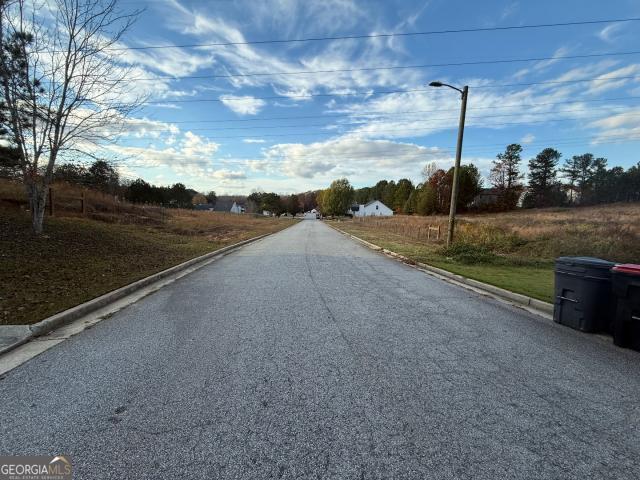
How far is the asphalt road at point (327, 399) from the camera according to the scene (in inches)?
97.9

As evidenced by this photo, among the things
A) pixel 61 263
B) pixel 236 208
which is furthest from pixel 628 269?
pixel 236 208

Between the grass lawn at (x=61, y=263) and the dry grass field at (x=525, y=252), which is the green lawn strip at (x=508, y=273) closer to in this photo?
the dry grass field at (x=525, y=252)

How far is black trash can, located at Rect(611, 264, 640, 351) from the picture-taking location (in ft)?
15.0

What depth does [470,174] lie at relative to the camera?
7012cm

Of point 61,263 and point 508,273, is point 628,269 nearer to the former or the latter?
point 508,273

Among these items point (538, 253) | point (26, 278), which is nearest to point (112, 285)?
point (26, 278)

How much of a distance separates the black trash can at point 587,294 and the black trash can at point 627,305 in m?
0.46

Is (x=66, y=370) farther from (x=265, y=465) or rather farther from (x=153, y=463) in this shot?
(x=265, y=465)

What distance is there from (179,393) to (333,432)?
5.24 feet

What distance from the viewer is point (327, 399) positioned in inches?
129

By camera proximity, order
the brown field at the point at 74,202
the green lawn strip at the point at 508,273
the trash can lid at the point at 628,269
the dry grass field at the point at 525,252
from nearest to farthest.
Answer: the trash can lid at the point at 628,269 → the green lawn strip at the point at 508,273 → the dry grass field at the point at 525,252 → the brown field at the point at 74,202

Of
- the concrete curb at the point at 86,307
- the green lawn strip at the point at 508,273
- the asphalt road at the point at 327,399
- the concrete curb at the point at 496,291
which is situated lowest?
the concrete curb at the point at 86,307

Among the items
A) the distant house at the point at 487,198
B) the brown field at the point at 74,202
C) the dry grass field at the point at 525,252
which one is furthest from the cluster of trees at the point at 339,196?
the dry grass field at the point at 525,252

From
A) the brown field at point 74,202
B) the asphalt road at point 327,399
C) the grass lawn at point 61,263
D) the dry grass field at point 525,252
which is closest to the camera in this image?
the asphalt road at point 327,399
